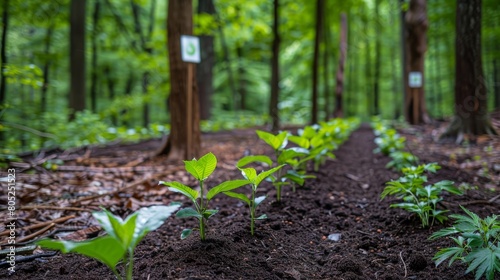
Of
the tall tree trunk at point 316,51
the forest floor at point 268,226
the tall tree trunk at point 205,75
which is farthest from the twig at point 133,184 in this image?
the tall tree trunk at point 205,75

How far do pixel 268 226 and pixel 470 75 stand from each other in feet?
17.0

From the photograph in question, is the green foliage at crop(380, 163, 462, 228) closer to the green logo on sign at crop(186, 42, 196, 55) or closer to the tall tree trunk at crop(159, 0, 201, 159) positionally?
the tall tree trunk at crop(159, 0, 201, 159)

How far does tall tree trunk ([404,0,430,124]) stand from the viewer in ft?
32.2

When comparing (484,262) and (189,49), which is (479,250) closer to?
(484,262)

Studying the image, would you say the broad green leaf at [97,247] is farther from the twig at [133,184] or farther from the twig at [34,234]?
the twig at [133,184]

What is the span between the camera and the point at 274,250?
69.7 inches

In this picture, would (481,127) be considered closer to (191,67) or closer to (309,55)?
(191,67)

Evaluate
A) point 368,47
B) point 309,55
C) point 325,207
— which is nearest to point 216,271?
point 325,207

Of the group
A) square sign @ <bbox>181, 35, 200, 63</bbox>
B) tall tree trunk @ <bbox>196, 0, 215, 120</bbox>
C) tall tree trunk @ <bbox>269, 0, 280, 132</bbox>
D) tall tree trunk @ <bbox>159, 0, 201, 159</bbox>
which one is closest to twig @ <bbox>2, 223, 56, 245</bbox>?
tall tree trunk @ <bbox>159, 0, 201, 159</bbox>

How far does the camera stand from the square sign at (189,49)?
4371 millimetres

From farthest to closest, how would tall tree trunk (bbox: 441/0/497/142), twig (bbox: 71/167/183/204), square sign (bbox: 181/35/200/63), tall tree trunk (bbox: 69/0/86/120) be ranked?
tall tree trunk (bbox: 69/0/86/120), tall tree trunk (bbox: 441/0/497/142), square sign (bbox: 181/35/200/63), twig (bbox: 71/167/183/204)

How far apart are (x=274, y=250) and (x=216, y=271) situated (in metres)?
0.42

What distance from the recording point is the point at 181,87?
443 centimetres

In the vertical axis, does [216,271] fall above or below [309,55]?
below
